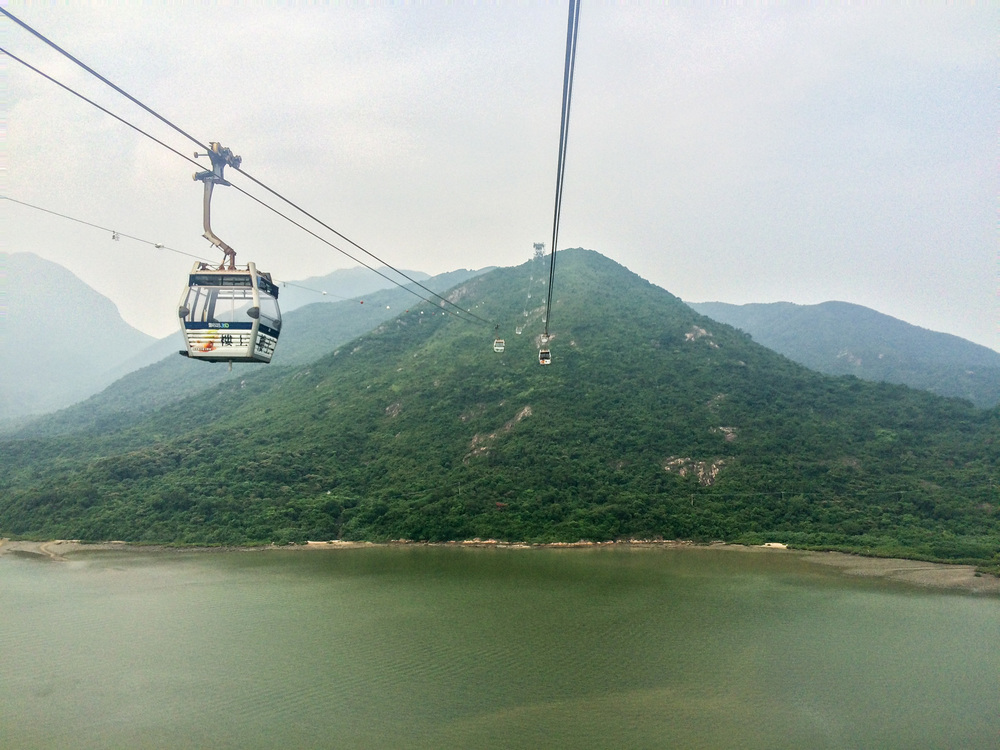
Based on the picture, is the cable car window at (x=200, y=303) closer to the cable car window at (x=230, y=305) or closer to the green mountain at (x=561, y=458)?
the cable car window at (x=230, y=305)

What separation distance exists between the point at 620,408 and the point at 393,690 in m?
36.4

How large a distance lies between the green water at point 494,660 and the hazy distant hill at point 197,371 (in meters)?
38.6

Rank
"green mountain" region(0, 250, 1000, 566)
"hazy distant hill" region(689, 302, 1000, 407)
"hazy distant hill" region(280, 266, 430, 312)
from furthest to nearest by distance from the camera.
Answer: "hazy distant hill" region(280, 266, 430, 312) → "hazy distant hill" region(689, 302, 1000, 407) → "green mountain" region(0, 250, 1000, 566)

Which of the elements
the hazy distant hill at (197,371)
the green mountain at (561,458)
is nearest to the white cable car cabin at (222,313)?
the green mountain at (561,458)

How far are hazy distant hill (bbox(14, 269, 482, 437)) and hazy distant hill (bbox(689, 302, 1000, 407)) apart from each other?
6078cm

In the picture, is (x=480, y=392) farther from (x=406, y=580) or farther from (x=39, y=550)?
(x=39, y=550)

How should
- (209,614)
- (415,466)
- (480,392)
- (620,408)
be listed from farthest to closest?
(480,392) → (620,408) → (415,466) → (209,614)

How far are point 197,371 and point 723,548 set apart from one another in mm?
86366

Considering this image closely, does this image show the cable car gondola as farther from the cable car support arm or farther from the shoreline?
the shoreline

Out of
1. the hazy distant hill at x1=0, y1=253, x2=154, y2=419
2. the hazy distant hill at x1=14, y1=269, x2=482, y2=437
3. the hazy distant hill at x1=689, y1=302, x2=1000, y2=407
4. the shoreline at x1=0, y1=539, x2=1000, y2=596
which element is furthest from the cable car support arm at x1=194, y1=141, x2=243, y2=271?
the hazy distant hill at x1=0, y1=253, x2=154, y2=419

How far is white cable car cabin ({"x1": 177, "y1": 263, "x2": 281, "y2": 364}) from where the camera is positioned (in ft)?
35.5

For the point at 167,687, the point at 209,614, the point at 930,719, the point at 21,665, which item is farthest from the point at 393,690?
the point at 930,719

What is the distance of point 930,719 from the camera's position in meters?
15.2

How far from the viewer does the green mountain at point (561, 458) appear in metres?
39.6
